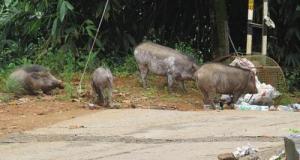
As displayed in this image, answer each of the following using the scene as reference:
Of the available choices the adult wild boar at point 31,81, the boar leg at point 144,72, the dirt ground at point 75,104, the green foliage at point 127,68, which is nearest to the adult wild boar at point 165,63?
the boar leg at point 144,72

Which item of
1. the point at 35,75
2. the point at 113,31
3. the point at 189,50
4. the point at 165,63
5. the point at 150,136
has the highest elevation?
the point at 113,31

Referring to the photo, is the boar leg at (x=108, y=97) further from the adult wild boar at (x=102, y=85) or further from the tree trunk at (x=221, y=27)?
the tree trunk at (x=221, y=27)

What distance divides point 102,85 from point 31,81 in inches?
70.1

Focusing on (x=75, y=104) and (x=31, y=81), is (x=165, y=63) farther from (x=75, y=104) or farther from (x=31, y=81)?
(x=31, y=81)

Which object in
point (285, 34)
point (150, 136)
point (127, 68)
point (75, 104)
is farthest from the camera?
point (285, 34)

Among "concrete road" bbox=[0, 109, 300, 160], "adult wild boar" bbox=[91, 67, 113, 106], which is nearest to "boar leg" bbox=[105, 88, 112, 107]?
"adult wild boar" bbox=[91, 67, 113, 106]

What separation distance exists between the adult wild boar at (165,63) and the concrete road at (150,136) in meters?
2.10

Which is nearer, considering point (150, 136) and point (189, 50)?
point (150, 136)

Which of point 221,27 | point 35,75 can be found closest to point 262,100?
point 221,27

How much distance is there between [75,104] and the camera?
37.3 feet

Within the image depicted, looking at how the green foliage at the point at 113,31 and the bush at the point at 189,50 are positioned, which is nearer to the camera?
the green foliage at the point at 113,31

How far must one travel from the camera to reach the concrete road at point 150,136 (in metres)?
7.32

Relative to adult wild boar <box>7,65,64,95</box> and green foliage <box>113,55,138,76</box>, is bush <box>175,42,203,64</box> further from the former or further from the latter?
adult wild boar <box>7,65,64,95</box>

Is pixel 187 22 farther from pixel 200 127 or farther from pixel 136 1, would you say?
pixel 200 127
